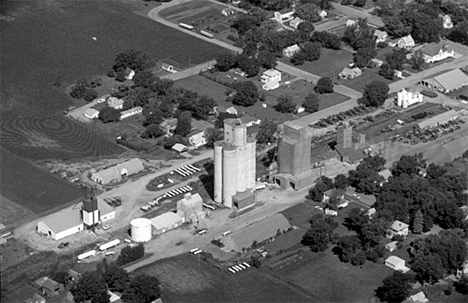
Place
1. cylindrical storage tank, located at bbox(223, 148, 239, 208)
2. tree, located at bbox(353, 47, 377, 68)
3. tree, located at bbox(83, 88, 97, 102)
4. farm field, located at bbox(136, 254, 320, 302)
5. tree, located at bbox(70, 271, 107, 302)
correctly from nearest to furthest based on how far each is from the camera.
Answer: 1. tree, located at bbox(70, 271, 107, 302)
2. farm field, located at bbox(136, 254, 320, 302)
3. cylindrical storage tank, located at bbox(223, 148, 239, 208)
4. tree, located at bbox(83, 88, 97, 102)
5. tree, located at bbox(353, 47, 377, 68)

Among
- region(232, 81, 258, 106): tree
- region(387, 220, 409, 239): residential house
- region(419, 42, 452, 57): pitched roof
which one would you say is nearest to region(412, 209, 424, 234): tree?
region(387, 220, 409, 239): residential house

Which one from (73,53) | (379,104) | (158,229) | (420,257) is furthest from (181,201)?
(73,53)

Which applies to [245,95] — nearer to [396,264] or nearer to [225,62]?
[225,62]

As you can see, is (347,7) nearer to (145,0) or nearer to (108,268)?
(145,0)

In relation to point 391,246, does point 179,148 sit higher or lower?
lower

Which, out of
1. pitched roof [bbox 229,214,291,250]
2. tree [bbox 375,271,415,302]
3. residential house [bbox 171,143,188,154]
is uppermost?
tree [bbox 375,271,415,302]

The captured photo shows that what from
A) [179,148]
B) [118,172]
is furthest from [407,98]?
[118,172]

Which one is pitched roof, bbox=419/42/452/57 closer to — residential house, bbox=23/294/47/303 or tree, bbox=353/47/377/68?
tree, bbox=353/47/377/68
